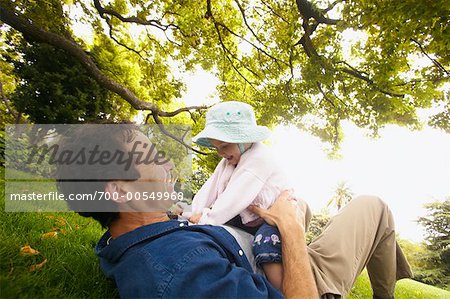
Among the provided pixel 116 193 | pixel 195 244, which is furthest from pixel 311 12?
pixel 195 244

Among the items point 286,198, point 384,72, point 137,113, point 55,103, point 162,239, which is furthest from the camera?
point 137,113

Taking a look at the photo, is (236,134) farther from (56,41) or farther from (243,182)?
(56,41)

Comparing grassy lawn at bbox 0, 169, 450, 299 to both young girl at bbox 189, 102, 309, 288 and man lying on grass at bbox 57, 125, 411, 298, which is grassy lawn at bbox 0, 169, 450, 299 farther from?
young girl at bbox 189, 102, 309, 288

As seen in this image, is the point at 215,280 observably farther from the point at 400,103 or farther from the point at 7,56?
the point at 7,56

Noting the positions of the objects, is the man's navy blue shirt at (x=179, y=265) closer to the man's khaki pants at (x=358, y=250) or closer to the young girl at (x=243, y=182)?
the young girl at (x=243, y=182)

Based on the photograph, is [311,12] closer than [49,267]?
No

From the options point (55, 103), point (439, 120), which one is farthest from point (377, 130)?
point (55, 103)

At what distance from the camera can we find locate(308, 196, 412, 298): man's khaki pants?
200cm

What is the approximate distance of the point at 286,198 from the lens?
2.19 metres

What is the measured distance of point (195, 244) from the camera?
1406 mm

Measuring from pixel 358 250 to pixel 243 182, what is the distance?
0.94 metres

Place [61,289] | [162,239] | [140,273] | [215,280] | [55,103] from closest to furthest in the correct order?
[215,280], [140,273], [162,239], [61,289], [55,103]

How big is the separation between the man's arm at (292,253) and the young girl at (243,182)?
0.06 metres

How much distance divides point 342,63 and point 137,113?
852 cm
